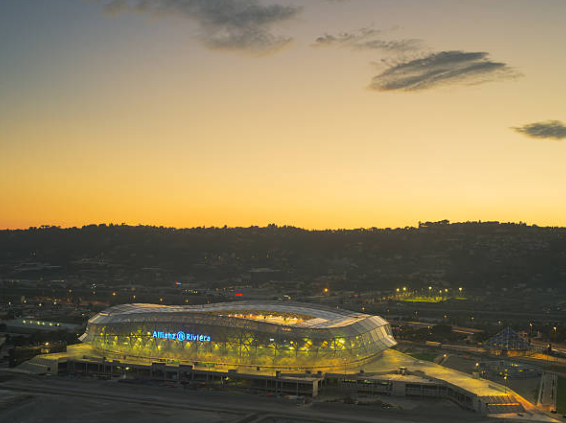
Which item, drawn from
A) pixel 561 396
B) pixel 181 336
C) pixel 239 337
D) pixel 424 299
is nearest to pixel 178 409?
pixel 239 337

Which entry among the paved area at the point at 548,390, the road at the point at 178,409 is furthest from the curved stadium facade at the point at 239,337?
the paved area at the point at 548,390

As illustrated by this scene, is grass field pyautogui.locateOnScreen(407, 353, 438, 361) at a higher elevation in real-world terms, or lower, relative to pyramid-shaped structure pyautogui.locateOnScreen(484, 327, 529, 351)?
lower

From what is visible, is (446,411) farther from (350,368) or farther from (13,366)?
(13,366)

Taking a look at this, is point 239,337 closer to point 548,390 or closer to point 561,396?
point 548,390

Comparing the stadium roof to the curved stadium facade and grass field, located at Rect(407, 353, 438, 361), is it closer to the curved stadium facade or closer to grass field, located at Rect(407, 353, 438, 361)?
the curved stadium facade

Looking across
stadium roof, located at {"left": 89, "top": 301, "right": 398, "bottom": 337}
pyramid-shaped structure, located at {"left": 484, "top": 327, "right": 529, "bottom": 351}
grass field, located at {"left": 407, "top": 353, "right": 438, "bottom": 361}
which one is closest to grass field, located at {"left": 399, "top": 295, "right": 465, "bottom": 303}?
pyramid-shaped structure, located at {"left": 484, "top": 327, "right": 529, "bottom": 351}

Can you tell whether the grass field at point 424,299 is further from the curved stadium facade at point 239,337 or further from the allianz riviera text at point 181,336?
the allianz riviera text at point 181,336

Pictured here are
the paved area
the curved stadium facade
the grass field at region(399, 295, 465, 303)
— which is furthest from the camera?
the grass field at region(399, 295, 465, 303)
